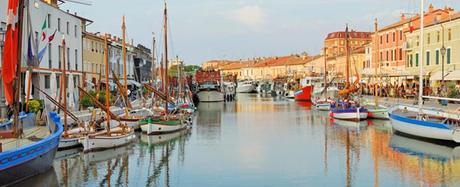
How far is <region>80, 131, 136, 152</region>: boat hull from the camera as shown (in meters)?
33.6

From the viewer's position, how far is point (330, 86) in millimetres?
97312

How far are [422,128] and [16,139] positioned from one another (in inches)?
938

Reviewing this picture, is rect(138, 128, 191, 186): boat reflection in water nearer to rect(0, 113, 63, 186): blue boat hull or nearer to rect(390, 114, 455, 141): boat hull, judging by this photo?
rect(0, 113, 63, 186): blue boat hull

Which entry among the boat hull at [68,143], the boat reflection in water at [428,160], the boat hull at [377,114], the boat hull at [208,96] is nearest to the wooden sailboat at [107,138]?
the boat hull at [68,143]

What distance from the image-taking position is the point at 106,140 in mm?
34688

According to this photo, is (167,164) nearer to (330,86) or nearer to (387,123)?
(387,123)

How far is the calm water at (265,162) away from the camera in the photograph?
26266mm

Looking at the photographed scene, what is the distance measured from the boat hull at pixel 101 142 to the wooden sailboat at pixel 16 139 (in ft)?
25.4

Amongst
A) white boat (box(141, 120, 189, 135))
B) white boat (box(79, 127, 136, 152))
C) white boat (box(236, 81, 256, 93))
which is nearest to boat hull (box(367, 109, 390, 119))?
white boat (box(141, 120, 189, 135))

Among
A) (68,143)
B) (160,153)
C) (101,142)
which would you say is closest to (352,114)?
(160,153)

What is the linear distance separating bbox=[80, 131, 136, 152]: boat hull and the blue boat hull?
6462 mm

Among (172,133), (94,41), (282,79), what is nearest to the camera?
(172,133)

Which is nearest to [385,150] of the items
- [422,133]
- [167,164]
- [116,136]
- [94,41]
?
[422,133]

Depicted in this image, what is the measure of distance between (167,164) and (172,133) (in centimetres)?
1365
